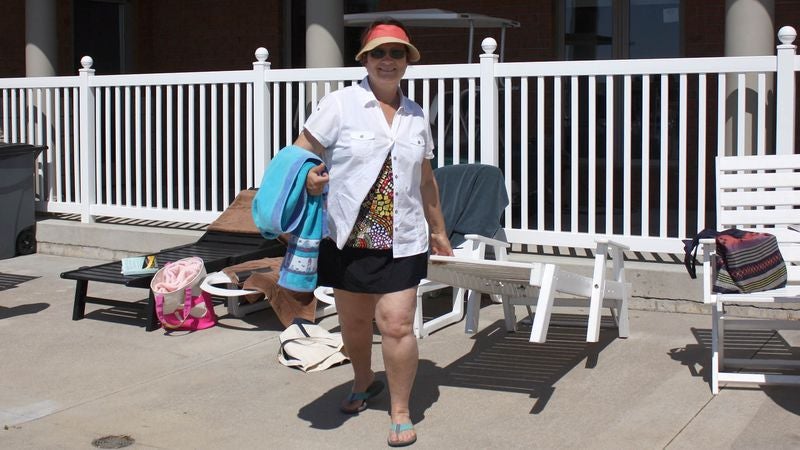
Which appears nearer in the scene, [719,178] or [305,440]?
[305,440]

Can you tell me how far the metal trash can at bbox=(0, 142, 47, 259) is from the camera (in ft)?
23.8

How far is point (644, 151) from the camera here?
22.7 feet

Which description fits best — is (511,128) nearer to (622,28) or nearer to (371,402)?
(622,28)

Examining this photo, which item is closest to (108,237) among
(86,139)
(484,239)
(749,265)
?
(86,139)

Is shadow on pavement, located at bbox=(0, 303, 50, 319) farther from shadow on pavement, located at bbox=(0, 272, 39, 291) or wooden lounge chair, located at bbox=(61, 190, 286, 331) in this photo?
shadow on pavement, located at bbox=(0, 272, 39, 291)

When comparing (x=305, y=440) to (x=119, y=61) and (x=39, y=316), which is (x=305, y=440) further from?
(x=119, y=61)

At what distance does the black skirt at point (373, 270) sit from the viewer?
4.49m

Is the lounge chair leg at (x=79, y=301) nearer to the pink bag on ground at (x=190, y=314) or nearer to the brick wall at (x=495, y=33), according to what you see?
the pink bag on ground at (x=190, y=314)

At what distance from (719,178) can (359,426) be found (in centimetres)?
240

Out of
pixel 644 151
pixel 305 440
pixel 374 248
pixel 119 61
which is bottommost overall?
pixel 305 440

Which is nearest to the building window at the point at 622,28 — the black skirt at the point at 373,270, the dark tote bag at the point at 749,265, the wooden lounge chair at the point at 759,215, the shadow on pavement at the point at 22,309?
the wooden lounge chair at the point at 759,215

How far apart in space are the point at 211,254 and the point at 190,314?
671 mm

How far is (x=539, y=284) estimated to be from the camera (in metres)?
4.97

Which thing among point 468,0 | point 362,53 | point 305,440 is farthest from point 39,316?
point 468,0
